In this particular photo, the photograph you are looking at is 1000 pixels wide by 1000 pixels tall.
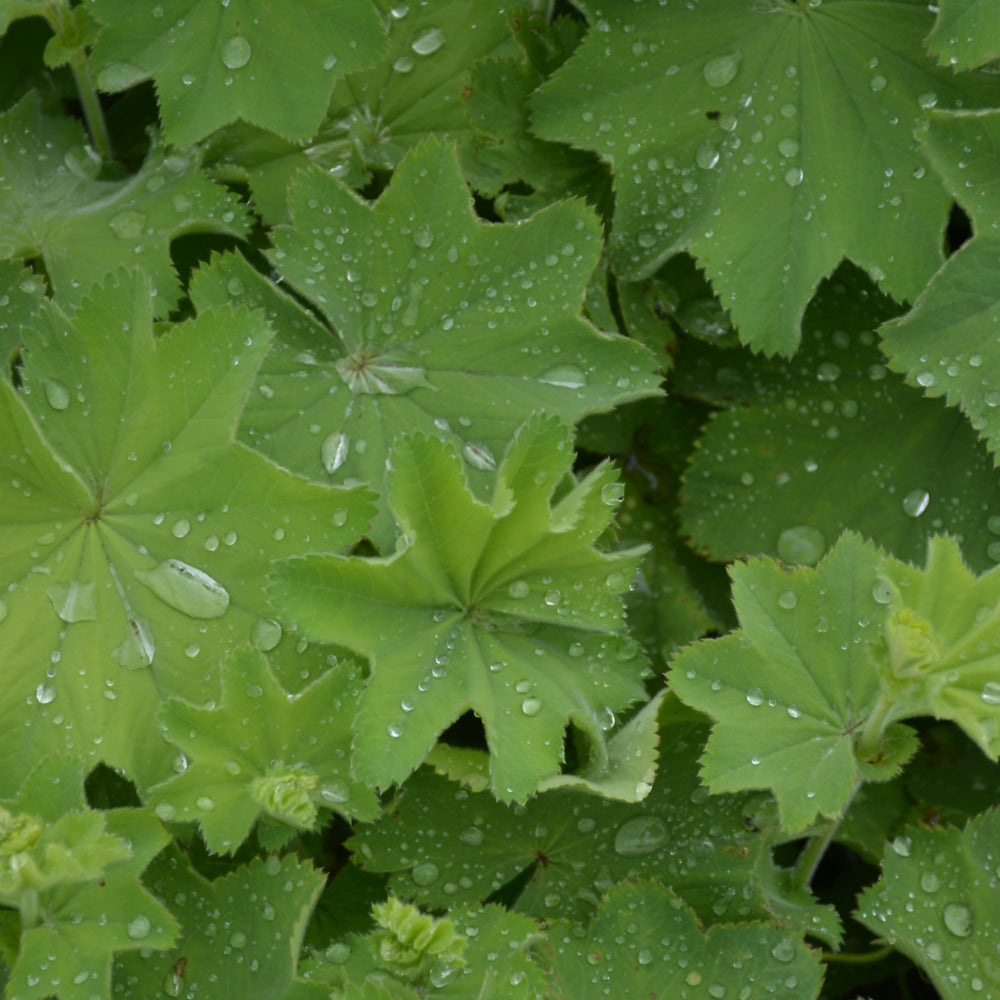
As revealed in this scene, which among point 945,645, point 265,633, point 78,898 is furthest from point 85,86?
point 945,645

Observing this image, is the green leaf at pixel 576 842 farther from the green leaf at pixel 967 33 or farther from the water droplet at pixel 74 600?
the green leaf at pixel 967 33

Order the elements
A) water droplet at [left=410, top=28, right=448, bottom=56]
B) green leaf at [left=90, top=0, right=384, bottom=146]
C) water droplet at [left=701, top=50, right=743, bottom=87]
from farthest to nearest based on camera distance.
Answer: water droplet at [left=410, top=28, right=448, bottom=56]
water droplet at [left=701, top=50, right=743, bottom=87]
green leaf at [left=90, top=0, right=384, bottom=146]

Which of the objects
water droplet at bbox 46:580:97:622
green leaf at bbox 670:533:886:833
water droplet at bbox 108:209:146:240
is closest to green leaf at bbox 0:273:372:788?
water droplet at bbox 46:580:97:622

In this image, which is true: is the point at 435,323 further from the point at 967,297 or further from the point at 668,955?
the point at 668,955

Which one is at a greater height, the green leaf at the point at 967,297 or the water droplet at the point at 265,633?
the green leaf at the point at 967,297

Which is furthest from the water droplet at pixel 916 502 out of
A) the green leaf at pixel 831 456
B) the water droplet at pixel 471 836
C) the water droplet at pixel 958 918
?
the water droplet at pixel 471 836

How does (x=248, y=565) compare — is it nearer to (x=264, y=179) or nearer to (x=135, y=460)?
(x=135, y=460)

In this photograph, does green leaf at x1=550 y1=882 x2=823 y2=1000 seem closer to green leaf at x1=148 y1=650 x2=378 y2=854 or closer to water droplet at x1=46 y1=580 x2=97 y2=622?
green leaf at x1=148 y1=650 x2=378 y2=854
